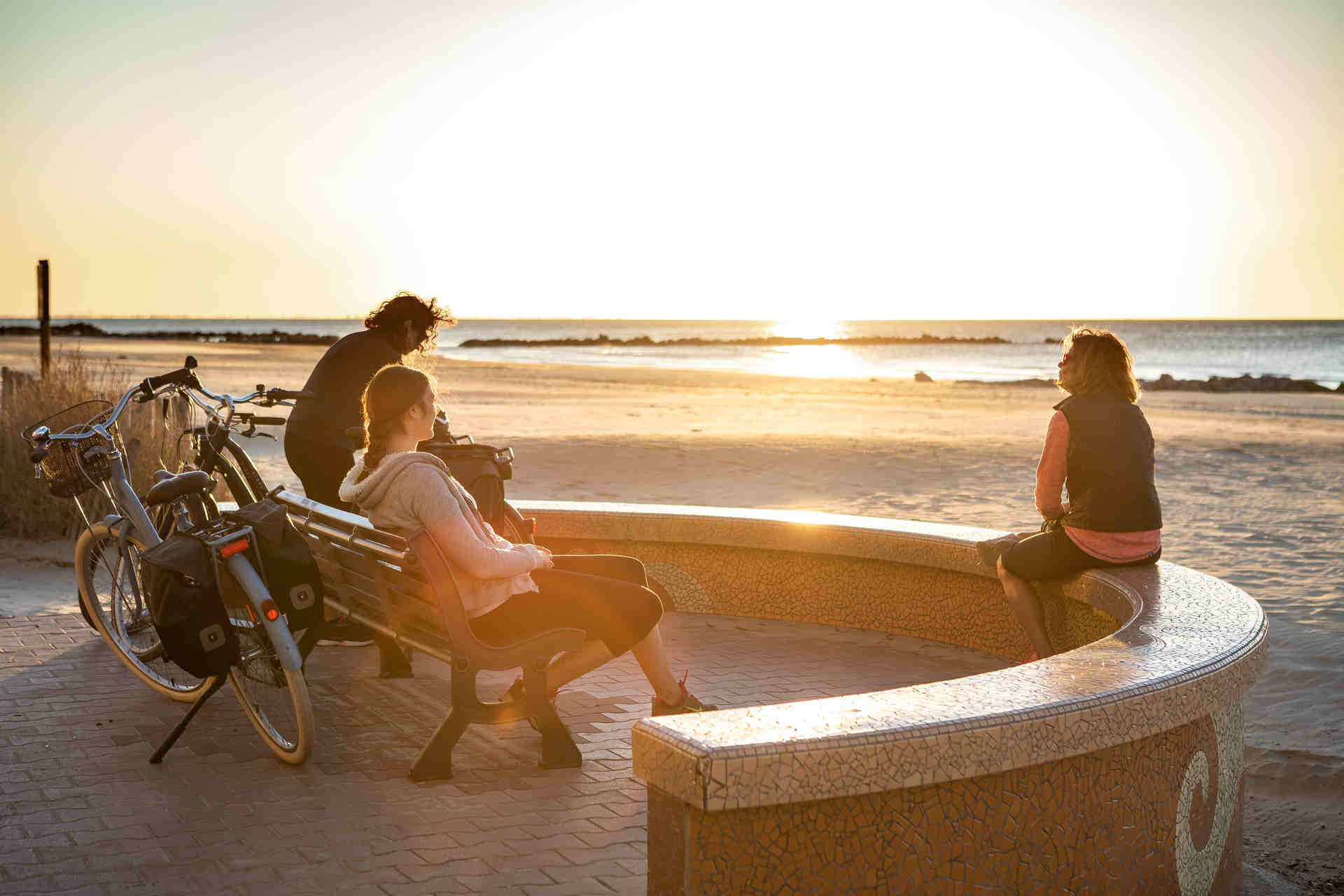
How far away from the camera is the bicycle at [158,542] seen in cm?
450

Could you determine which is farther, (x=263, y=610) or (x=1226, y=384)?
(x=1226, y=384)

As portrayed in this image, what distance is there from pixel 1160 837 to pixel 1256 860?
5.09 ft

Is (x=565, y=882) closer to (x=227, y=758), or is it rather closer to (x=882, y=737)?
(x=882, y=737)

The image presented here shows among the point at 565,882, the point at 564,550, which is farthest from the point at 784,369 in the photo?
the point at 565,882

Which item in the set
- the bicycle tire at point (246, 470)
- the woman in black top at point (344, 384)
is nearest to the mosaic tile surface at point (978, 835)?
the woman in black top at point (344, 384)

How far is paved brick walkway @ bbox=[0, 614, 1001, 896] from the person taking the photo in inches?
147

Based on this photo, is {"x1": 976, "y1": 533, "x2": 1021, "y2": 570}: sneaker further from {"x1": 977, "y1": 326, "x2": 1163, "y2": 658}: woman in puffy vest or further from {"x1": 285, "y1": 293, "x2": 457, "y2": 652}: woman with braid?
{"x1": 285, "y1": 293, "x2": 457, "y2": 652}: woman with braid

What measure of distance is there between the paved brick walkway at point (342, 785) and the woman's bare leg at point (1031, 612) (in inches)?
20.9

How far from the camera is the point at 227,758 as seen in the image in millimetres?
4758

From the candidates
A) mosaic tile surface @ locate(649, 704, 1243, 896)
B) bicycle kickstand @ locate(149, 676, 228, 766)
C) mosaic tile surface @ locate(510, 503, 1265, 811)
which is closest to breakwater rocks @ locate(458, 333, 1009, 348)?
mosaic tile surface @ locate(510, 503, 1265, 811)

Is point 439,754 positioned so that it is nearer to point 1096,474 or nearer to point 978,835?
point 978,835

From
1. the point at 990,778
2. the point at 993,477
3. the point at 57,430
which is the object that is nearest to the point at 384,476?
the point at 990,778

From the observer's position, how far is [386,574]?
4590 mm

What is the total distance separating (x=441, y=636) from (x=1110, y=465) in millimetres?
2736
